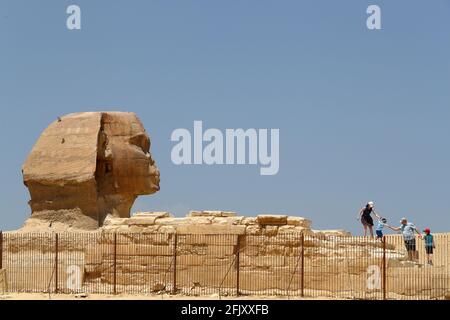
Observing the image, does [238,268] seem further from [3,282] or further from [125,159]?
[125,159]

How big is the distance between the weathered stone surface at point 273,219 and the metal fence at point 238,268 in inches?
13.9

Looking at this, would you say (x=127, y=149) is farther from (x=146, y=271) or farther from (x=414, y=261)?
(x=414, y=261)

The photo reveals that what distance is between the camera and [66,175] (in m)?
28.9

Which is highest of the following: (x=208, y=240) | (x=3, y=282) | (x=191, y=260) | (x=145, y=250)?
(x=208, y=240)

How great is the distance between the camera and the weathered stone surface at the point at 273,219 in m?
22.4

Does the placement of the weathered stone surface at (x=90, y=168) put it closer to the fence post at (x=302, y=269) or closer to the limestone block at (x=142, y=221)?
the limestone block at (x=142, y=221)

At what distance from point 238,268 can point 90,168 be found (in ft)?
27.9

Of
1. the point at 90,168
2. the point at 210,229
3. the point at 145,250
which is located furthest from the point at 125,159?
the point at 210,229

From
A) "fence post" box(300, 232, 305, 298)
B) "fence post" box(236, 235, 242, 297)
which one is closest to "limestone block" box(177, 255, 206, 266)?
"fence post" box(236, 235, 242, 297)

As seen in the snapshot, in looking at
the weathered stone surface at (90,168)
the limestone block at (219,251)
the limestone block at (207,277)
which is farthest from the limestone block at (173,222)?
the weathered stone surface at (90,168)

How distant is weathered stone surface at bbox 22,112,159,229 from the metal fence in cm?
456

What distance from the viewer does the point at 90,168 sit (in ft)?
94.1
